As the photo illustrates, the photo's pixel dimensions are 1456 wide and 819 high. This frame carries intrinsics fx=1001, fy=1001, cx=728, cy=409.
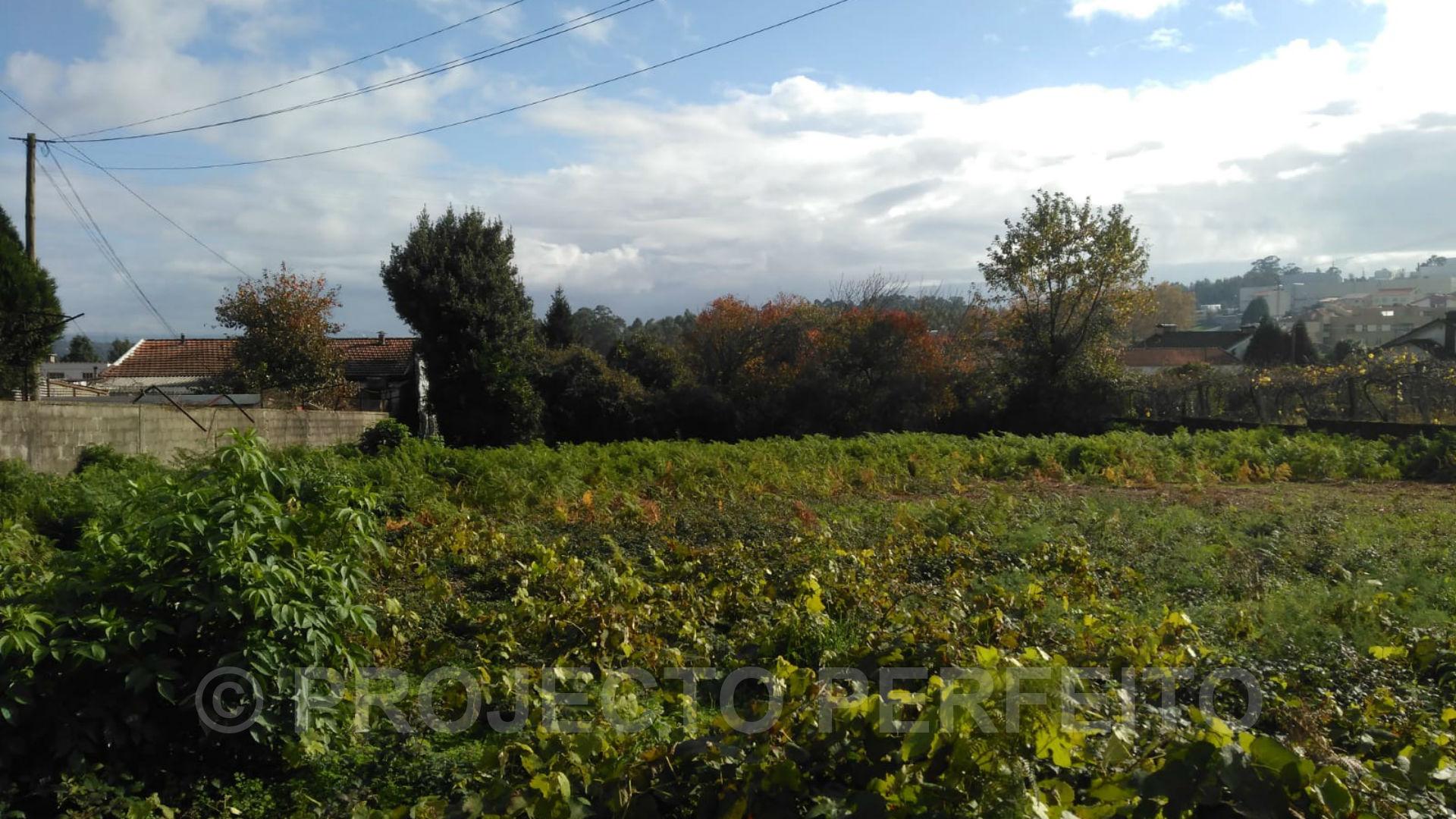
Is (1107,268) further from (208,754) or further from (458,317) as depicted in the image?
(208,754)

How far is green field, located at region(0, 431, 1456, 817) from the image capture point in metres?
2.53

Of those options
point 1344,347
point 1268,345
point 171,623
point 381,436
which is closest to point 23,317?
point 381,436

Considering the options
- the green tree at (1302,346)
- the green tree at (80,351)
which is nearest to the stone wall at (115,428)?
the green tree at (1302,346)

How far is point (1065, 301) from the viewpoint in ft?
88.4

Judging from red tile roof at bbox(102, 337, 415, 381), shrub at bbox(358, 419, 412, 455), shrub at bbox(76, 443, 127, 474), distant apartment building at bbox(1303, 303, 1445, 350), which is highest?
distant apartment building at bbox(1303, 303, 1445, 350)

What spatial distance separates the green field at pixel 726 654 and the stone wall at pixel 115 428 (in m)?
4.73

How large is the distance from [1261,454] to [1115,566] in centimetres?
961

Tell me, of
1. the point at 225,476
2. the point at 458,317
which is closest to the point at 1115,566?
the point at 225,476

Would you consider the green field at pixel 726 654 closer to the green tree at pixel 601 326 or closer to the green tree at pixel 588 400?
the green tree at pixel 588 400

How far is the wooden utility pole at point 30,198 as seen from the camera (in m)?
17.1

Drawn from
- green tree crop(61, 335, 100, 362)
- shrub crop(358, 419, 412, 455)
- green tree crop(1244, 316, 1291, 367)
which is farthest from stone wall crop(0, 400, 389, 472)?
green tree crop(61, 335, 100, 362)

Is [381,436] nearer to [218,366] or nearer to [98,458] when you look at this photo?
[98,458]
